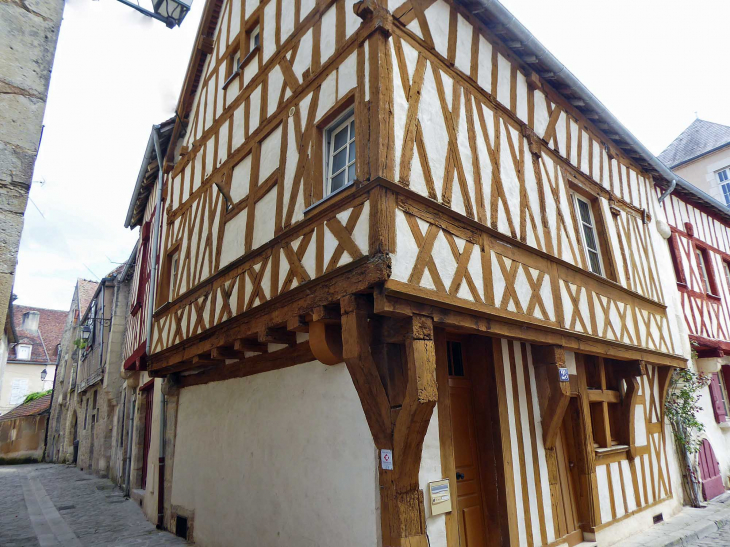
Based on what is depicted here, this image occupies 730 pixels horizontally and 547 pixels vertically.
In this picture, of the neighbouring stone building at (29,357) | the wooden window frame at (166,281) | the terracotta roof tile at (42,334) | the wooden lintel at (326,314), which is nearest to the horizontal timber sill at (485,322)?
the wooden lintel at (326,314)

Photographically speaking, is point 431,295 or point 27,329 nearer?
point 431,295

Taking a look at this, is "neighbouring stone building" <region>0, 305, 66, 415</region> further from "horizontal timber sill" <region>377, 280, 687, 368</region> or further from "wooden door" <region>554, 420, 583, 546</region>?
"horizontal timber sill" <region>377, 280, 687, 368</region>

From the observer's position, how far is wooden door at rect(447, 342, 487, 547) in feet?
14.2

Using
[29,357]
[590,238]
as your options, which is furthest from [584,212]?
[29,357]

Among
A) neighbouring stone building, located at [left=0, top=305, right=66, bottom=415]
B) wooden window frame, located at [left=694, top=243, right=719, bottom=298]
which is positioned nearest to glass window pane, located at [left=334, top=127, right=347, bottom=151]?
wooden window frame, located at [left=694, top=243, right=719, bottom=298]

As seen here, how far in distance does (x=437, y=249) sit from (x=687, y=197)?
8436mm

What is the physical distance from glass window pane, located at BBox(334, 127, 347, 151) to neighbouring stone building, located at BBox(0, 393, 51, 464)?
23668 millimetres

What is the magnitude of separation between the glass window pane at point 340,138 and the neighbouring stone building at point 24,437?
23668 mm

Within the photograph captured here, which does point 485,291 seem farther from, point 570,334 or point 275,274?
point 275,274

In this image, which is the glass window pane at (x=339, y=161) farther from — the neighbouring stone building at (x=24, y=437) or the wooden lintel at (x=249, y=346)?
the neighbouring stone building at (x=24, y=437)

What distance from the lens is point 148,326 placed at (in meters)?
8.24

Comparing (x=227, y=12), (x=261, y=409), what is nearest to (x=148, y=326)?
(x=261, y=409)

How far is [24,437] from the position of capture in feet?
71.0

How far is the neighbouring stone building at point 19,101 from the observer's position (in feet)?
5.62
